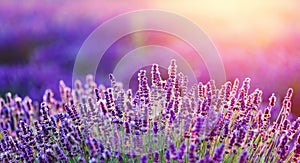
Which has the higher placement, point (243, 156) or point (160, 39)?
point (160, 39)

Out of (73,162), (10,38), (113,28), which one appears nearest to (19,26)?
(10,38)

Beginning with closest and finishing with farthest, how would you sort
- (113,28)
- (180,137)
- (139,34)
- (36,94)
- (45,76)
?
(180,137)
(36,94)
(45,76)
(139,34)
(113,28)

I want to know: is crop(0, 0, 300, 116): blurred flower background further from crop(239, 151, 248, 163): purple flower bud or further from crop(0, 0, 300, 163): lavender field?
crop(239, 151, 248, 163): purple flower bud

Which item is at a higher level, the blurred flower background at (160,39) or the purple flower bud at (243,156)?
the blurred flower background at (160,39)

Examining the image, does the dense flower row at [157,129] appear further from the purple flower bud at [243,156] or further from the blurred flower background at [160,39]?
the blurred flower background at [160,39]

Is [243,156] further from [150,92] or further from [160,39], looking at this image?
[160,39]

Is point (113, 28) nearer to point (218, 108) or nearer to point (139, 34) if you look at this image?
point (139, 34)

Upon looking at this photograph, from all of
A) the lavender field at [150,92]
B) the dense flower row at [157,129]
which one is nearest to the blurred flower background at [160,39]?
the lavender field at [150,92]

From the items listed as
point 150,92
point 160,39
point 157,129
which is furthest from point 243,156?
point 160,39
